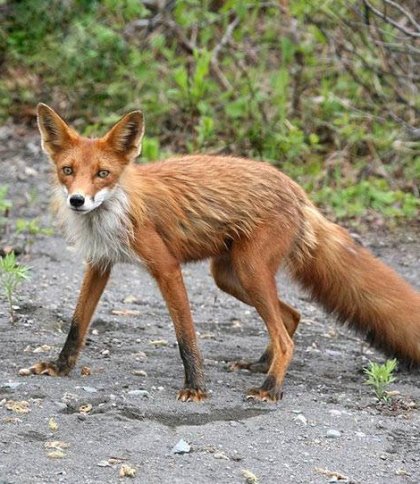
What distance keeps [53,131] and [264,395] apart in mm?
1956

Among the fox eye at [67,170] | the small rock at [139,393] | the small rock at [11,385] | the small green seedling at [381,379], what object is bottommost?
the small rock at [11,385]

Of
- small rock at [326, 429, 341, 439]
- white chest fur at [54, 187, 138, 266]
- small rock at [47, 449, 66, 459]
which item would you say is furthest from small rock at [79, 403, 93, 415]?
small rock at [326, 429, 341, 439]

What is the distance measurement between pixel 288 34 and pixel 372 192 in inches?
112

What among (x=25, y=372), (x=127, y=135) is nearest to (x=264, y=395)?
(x=25, y=372)

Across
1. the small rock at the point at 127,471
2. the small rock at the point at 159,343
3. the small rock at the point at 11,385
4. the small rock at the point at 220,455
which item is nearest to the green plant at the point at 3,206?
the small rock at the point at 159,343

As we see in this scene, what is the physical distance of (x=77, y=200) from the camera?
555 cm

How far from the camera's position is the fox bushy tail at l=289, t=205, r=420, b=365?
249 inches

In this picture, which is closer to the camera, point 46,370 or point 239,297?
point 46,370

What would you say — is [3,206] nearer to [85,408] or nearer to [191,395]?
[191,395]

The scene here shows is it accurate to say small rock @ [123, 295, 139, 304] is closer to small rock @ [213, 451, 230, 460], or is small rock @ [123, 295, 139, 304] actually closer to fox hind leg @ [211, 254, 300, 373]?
fox hind leg @ [211, 254, 300, 373]

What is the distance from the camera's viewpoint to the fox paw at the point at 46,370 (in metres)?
5.97

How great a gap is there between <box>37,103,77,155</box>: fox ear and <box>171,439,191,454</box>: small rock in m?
1.92

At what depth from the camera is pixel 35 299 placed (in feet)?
24.6

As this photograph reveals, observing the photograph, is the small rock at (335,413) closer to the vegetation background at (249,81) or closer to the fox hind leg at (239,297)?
the fox hind leg at (239,297)
